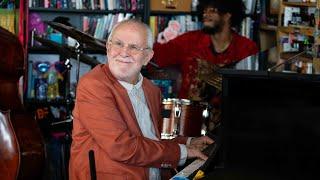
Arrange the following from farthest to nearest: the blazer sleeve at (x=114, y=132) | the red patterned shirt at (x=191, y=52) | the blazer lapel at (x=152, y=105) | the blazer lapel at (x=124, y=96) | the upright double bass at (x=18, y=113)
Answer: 1. the red patterned shirt at (x=191, y=52)
2. the upright double bass at (x=18, y=113)
3. the blazer lapel at (x=152, y=105)
4. the blazer lapel at (x=124, y=96)
5. the blazer sleeve at (x=114, y=132)

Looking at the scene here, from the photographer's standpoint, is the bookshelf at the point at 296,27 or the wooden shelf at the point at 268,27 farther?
the wooden shelf at the point at 268,27

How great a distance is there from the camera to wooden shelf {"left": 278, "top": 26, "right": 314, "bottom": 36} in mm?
3505

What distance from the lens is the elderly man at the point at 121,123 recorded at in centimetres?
201

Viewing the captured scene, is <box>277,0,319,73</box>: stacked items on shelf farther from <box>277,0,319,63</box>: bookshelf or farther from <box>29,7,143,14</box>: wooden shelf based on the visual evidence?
<box>29,7,143,14</box>: wooden shelf

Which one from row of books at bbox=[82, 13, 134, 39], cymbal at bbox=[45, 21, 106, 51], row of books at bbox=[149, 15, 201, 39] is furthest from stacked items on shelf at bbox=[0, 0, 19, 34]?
row of books at bbox=[149, 15, 201, 39]

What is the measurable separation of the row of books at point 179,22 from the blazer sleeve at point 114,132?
2.57 metres

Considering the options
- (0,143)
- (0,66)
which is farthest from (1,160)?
(0,66)

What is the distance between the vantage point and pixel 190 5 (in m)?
4.64

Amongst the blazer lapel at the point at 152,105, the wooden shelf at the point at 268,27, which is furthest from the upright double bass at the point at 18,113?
the wooden shelf at the point at 268,27

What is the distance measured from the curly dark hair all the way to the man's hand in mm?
2415

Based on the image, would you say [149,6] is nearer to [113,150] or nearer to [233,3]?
[233,3]

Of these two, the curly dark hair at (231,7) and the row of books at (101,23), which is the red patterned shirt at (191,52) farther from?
the row of books at (101,23)

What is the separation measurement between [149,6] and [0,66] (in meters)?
1.82

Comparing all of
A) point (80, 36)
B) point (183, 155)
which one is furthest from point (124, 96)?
point (80, 36)
